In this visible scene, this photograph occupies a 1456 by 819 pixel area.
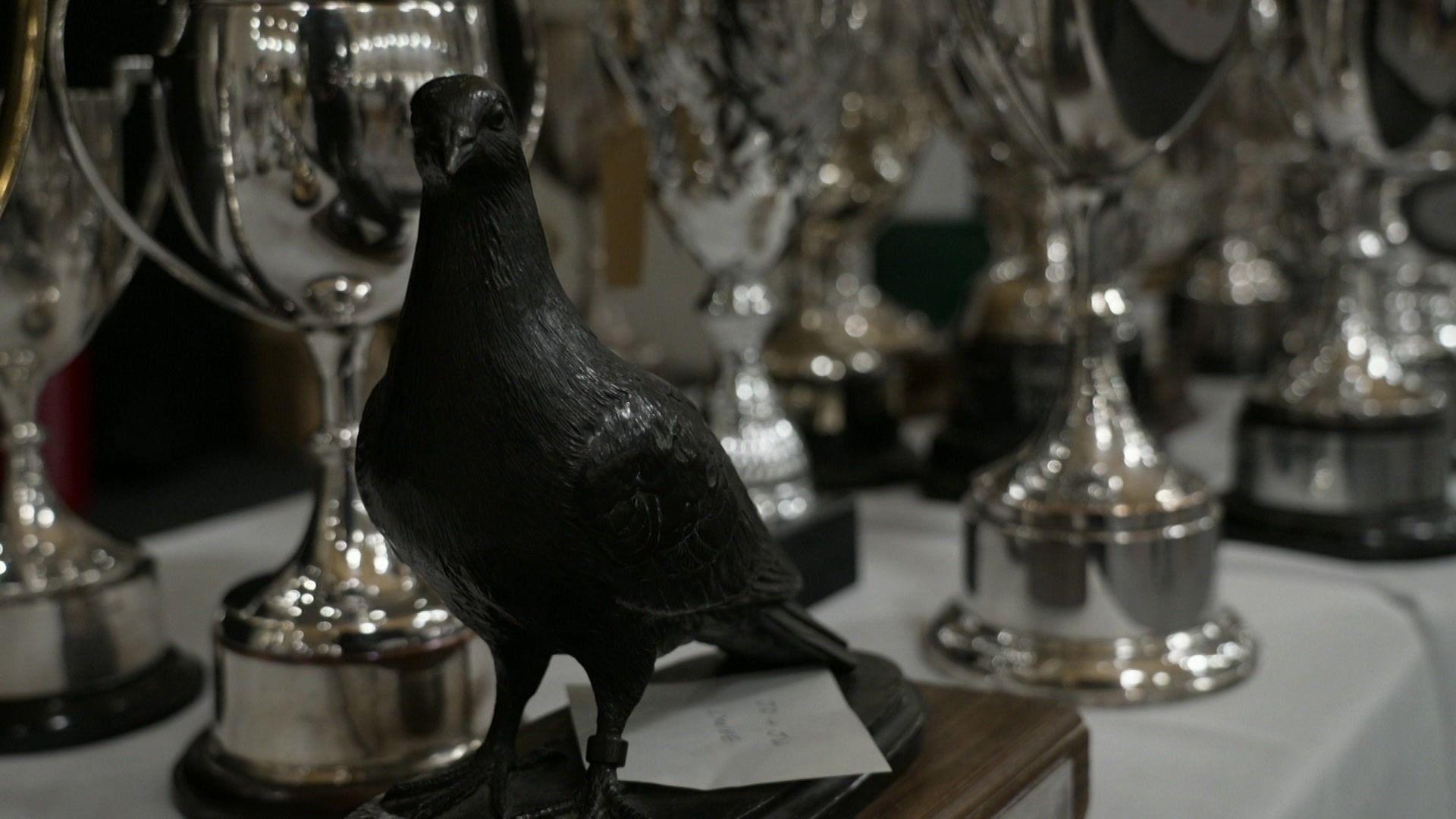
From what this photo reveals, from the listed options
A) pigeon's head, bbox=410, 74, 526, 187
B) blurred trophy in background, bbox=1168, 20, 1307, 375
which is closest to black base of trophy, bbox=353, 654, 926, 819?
pigeon's head, bbox=410, 74, 526, 187

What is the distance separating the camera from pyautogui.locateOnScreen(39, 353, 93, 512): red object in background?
1.53 meters

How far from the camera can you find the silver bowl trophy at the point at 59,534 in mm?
687

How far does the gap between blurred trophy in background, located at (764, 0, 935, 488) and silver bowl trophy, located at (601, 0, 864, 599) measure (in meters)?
0.17

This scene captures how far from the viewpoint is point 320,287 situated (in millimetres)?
616

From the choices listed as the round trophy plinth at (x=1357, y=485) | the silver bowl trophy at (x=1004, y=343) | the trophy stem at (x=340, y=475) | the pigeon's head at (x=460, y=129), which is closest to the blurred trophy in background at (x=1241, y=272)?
the silver bowl trophy at (x=1004, y=343)

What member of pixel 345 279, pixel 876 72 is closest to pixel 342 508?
pixel 345 279

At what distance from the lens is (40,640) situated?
71 centimetres

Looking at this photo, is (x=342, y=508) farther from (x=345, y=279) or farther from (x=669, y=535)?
(x=669, y=535)

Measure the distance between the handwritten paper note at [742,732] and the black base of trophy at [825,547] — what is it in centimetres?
27

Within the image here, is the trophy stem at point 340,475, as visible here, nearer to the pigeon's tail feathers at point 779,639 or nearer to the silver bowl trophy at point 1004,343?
the pigeon's tail feathers at point 779,639

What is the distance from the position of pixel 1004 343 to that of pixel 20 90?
785mm

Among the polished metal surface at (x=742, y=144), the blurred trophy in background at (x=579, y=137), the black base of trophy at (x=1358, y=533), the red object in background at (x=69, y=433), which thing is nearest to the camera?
the polished metal surface at (x=742, y=144)

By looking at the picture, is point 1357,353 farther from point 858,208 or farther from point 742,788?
point 742,788

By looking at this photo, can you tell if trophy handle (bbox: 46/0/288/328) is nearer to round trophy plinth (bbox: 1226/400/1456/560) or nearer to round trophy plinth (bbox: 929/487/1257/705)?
round trophy plinth (bbox: 929/487/1257/705)
